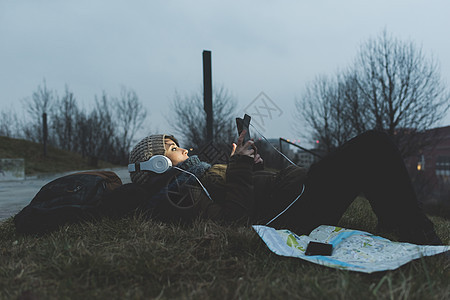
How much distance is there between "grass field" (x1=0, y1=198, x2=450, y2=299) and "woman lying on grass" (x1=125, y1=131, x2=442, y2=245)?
20 centimetres

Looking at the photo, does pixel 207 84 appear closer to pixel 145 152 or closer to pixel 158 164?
pixel 145 152

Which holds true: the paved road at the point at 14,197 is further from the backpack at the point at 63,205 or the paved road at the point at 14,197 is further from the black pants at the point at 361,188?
the black pants at the point at 361,188

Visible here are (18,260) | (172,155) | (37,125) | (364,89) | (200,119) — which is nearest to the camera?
(18,260)

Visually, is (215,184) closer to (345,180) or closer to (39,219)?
(345,180)

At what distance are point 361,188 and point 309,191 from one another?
31cm

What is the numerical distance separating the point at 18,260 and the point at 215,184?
112cm

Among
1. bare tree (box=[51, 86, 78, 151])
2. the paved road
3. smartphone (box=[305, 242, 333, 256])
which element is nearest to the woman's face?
smartphone (box=[305, 242, 333, 256])

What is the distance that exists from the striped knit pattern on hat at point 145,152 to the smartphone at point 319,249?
1.14m

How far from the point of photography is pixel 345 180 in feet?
6.23

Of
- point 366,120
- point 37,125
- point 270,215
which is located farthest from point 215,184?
point 37,125

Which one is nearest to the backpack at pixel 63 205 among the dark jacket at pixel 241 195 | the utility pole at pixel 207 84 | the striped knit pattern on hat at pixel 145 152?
the striped knit pattern on hat at pixel 145 152

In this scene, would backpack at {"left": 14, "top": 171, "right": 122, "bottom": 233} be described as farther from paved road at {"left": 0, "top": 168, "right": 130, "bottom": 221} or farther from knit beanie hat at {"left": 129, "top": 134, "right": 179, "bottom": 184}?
paved road at {"left": 0, "top": 168, "right": 130, "bottom": 221}

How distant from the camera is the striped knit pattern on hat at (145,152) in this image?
217 centimetres

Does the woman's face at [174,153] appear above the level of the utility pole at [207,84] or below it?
below
